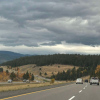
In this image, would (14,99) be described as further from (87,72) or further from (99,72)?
(87,72)

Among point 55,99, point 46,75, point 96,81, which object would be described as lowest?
point 46,75

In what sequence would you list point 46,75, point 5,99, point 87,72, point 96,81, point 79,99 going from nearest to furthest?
point 5,99, point 79,99, point 96,81, point 87,72, point 46,75

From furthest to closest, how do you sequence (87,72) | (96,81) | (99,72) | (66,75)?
(87,72)
(66,75)
(99,72)
(96,81)

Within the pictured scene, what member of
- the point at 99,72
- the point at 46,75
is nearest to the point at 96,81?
the point at 99,72

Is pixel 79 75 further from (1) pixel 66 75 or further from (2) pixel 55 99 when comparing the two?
(2) pixel 55 99

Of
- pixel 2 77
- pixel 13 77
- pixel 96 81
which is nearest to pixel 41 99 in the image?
pixel 96 81

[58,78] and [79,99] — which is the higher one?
[79,99]

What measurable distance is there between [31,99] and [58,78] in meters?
158

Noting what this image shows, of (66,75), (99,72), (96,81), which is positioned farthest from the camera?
(66,75)

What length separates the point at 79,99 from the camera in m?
13.1

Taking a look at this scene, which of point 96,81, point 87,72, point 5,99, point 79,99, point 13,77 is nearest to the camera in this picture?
point 5,99

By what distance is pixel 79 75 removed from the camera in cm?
16600

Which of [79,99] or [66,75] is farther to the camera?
[66,75]

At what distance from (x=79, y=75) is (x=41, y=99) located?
157220 millimetres
